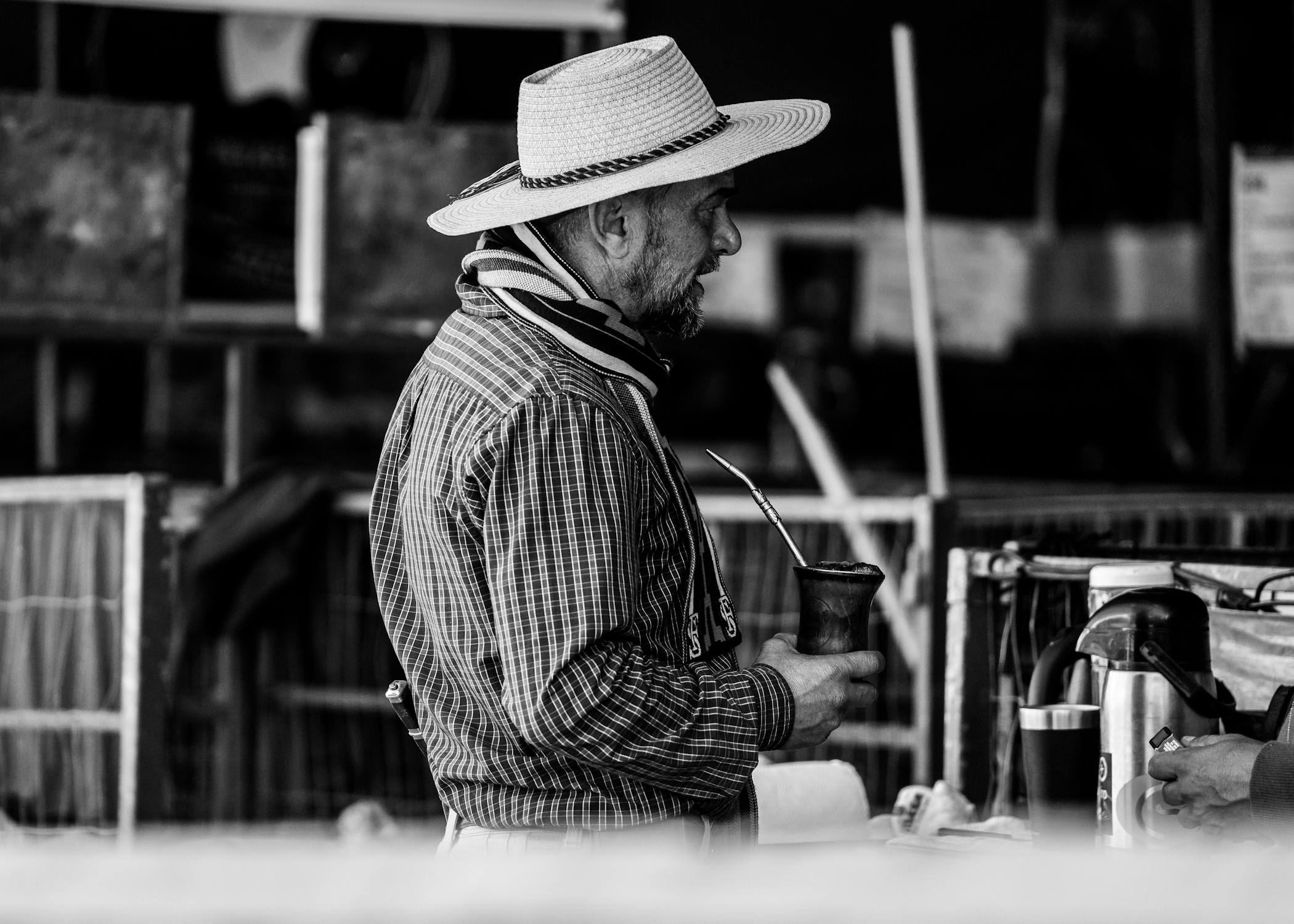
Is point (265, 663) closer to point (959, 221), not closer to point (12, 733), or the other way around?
point (12, 733)

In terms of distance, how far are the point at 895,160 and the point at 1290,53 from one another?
1.69 meters

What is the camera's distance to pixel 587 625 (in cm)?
226

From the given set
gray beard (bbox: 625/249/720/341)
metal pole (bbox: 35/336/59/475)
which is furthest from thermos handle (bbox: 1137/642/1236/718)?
metal pole (bbox: 35/336/59/475)

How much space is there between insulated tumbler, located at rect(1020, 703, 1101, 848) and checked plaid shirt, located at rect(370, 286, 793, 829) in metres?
0.49

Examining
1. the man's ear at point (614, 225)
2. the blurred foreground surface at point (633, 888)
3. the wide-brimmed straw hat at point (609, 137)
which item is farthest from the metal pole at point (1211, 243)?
the blurred foreground surface at point (633, 888)

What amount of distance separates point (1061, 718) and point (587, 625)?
34.2 inches

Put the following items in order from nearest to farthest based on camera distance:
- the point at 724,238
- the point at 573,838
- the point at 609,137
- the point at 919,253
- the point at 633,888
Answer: the point at 633,888, the point at 573,838, the point at 609,137, the point at 724,238, the point at 919,253

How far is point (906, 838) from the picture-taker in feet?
9.80

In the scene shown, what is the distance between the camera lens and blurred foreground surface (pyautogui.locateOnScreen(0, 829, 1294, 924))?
2.52ft

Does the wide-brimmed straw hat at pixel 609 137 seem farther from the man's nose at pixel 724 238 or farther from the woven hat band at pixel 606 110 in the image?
the man's nose at pixel 724 238

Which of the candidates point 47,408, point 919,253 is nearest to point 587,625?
point 919,253

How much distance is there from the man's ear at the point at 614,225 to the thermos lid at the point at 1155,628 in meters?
0.95

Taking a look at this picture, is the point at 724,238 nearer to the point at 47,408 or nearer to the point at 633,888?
the point at 633,888

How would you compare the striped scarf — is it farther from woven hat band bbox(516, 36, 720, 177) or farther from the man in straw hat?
woven hat band bbox(516, 36, 720, 177)
